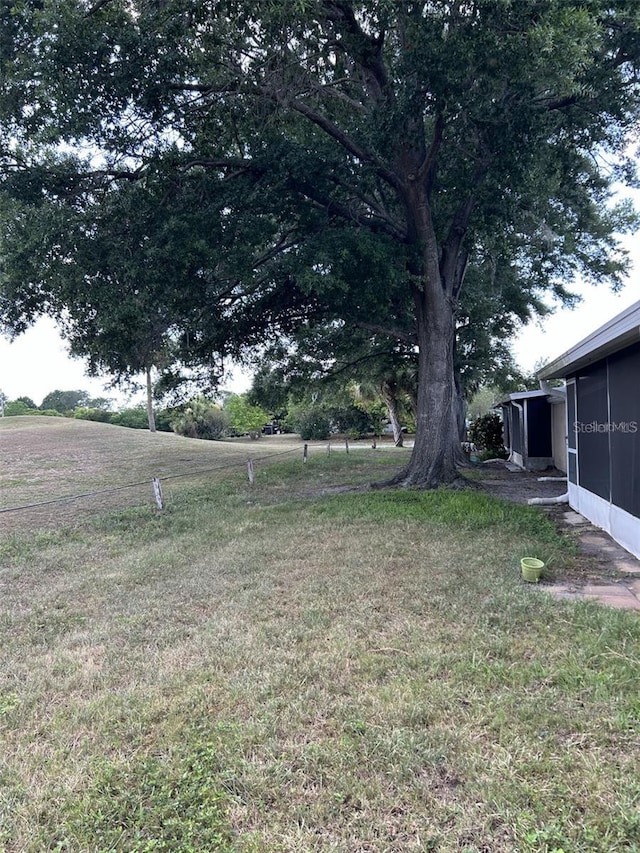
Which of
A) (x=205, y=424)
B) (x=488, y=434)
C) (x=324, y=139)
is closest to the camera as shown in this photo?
(x=324, y=139)

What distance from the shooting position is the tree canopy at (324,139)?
5.98 meters

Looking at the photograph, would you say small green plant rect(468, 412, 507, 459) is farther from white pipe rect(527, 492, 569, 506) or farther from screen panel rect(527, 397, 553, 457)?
white pipe rect(527, 492, 569, 506)

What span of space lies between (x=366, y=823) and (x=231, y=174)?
8464 mm

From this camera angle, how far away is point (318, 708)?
7.87 feet

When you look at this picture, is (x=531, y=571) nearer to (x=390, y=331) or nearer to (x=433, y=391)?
(x=433, y=391)

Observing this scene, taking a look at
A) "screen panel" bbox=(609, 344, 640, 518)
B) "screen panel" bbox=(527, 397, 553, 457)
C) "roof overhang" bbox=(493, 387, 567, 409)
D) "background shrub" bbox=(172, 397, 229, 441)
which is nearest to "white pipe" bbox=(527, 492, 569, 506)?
"screen panel" bbox=(609, 344, 640, 518)

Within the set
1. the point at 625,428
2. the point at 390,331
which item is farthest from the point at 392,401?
the point at 625,428

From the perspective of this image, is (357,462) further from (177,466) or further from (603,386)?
(603,386)

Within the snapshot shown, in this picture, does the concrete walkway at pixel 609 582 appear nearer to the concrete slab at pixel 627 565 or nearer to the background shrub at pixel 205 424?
the concrete slab at pixel 627 565

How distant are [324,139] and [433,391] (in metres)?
4.81

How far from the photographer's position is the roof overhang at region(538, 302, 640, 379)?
369 cm

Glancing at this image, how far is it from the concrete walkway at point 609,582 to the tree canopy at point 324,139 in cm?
395

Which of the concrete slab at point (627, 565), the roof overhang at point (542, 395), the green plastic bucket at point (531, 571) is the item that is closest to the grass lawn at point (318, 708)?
the green plastic bucket at point (531, 571)

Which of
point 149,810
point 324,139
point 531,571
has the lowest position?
point 149,810
